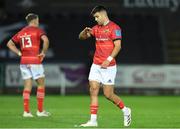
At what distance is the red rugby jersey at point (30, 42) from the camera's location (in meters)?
17.4

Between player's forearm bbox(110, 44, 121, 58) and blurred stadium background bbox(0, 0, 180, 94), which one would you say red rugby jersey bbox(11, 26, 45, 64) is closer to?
player's forearm bbox(110, 44, 121, 58)

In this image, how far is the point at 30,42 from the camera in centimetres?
1745

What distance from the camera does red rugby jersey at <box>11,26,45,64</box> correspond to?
17438 millimetres

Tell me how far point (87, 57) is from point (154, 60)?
3223mm

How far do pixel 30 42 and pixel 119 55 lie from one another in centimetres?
1829

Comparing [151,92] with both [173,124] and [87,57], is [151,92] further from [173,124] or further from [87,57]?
[173,124]

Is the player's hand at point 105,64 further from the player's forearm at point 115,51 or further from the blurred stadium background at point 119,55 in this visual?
the blurred stadium background at point 119,55

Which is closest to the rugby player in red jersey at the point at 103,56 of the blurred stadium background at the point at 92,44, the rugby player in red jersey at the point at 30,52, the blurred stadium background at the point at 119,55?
the rugby player in red jersey at the point at 30,52

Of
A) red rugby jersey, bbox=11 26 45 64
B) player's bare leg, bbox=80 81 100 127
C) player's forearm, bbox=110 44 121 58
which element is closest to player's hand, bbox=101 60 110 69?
player's forearm, bbox=110 44 121 58

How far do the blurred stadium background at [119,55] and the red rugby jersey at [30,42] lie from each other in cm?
1056

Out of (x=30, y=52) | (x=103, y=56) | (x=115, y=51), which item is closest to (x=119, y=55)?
(x=30, y=52)

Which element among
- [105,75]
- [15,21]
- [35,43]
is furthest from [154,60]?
[105,75]

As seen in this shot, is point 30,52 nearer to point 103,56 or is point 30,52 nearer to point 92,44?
point 103,56

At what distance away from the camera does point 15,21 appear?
35.5m
